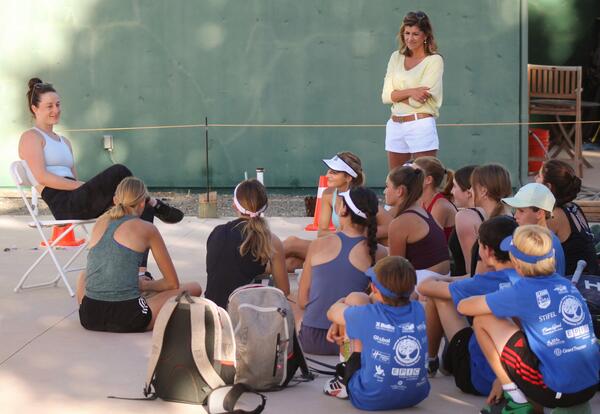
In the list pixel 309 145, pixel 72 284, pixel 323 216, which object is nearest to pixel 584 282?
pixel 323 216

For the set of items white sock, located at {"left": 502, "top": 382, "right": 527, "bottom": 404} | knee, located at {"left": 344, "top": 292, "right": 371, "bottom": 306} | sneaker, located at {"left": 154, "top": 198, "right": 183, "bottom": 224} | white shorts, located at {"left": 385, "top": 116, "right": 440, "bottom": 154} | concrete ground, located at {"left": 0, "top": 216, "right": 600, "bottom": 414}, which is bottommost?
concrete ground, located at {"left": 0, "top": 216, "right": 600, "bottom": 414}

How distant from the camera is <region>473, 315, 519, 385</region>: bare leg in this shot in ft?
13.4

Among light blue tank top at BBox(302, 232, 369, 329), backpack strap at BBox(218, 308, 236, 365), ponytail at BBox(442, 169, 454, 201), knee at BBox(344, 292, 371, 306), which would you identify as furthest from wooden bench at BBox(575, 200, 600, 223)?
backpack strap at BBox(218, 308, 236, 365)

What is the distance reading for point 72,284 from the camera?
277 inches

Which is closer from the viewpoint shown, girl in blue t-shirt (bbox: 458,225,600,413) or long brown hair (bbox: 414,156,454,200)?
girl in blue t-shirt (bbox: 458,225,600,413)

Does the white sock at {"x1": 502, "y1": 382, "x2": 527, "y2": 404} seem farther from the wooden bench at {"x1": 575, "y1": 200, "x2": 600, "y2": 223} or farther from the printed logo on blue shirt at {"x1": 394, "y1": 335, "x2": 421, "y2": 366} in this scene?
the wooden bench at {"x1": 575, "y1": 200, "x2": 600, "y2": 223}

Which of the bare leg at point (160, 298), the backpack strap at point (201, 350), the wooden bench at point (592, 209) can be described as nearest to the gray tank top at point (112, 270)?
the bare leg at point (160, 298)

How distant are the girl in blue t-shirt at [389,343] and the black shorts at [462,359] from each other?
0.26 m

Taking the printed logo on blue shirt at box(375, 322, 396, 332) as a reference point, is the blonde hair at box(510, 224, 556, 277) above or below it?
above

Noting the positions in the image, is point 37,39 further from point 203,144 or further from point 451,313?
point 451,313

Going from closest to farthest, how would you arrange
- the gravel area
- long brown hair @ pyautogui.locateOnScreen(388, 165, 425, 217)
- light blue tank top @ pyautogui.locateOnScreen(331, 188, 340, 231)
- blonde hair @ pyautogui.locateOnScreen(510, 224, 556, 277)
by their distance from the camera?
blonde hair @ pyautogui.locateOnScreen(510, 224, 556, 277), long brown hair @ pyautogui.locateOnScreen(388, 165, 425, 217), light blue tank top @ pyautogui.locateOnScreen(331, 188, 340, 231), the gravel area

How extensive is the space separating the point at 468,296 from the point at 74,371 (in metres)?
1.95

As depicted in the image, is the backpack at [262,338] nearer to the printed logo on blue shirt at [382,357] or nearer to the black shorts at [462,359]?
the printed logo on blue shirt at [382,357]

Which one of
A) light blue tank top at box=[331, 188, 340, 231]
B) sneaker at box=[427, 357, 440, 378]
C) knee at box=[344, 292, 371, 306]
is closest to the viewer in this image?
knee at box=[344, 292, 371, 306]
